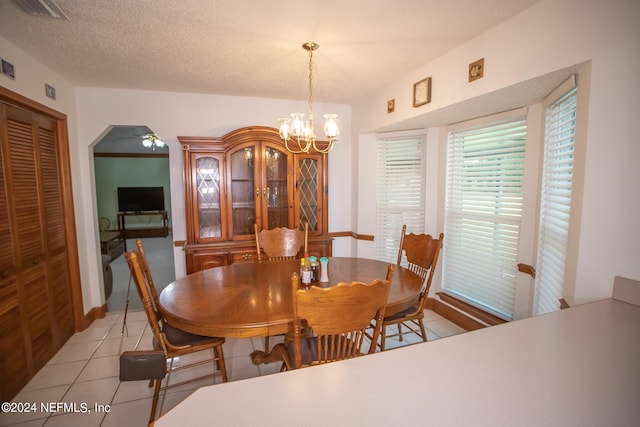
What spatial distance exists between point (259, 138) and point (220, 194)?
71cm

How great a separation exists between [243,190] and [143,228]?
652cm

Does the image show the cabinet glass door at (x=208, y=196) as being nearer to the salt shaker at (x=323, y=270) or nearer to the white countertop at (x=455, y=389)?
the salt shaker at (x=323, y=270)

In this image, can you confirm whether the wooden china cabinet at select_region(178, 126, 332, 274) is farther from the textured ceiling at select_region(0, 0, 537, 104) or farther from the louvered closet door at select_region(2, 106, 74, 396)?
the louvered closet door at select_region(2, 106, 74, 396)

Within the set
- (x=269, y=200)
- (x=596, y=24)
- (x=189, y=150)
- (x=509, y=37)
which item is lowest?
(x=269, y=200)

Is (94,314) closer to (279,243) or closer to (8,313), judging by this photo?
(8,313)

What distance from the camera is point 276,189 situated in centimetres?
323

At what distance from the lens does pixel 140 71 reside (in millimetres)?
2521

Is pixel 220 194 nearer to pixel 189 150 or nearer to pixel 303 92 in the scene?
pixel 189 150

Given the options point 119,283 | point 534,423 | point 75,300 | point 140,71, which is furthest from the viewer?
point 119,283

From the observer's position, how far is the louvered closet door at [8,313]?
73.6 inches

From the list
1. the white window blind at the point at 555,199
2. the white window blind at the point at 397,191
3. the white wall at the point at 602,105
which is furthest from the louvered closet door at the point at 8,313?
the white window blind at the point at 555,199

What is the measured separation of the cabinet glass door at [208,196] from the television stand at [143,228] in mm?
6026

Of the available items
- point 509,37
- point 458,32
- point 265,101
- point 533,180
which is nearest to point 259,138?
point 265,101

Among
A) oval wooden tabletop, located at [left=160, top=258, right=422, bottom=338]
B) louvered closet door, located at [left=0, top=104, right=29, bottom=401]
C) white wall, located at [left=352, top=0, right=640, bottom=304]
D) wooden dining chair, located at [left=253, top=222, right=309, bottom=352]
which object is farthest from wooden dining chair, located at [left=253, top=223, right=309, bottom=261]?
white wall, located at [left=352, top=0, right=640, bottom=304]
